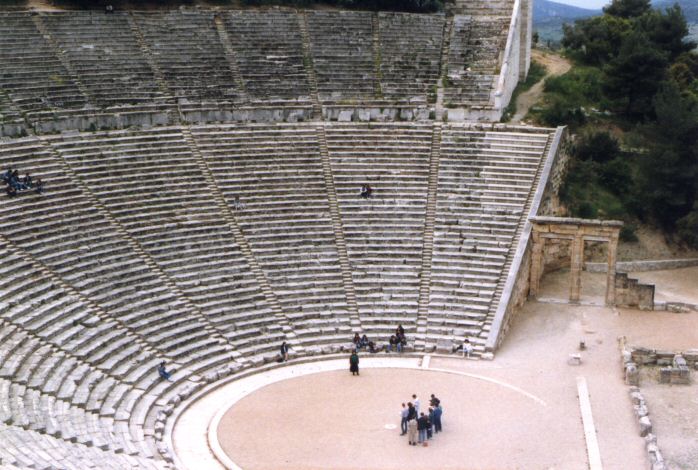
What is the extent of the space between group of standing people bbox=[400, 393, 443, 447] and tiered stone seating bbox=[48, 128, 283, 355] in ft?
19.4

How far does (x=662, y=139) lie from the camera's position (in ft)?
114

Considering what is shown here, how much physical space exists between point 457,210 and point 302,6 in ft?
53.1

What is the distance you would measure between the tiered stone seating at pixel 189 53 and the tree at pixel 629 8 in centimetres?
2407

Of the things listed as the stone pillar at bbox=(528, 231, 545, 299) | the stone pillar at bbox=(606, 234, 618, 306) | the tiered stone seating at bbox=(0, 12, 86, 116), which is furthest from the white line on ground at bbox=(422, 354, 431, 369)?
the tiered stone seating at bbox=(0, 12, 86, 116)

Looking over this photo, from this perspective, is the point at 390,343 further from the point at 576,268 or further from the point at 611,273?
the point at 611,273

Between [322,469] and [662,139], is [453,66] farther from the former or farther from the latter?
[322,469]

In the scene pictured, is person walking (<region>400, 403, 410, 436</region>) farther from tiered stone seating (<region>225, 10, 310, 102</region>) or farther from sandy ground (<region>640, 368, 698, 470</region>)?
tiered stone seating (<region>225, 10, 310, 102</region>)

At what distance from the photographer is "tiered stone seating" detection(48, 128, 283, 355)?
2647 cm

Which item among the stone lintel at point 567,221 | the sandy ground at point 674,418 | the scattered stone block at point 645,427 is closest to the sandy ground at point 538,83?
the stone lintel at point 567,221

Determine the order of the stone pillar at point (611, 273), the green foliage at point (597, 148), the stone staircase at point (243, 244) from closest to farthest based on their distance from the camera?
1. the stone staircase at point (243, 244)
2. the stone pillar at point (611, 273)
3. the green foliage at point (597, 148)

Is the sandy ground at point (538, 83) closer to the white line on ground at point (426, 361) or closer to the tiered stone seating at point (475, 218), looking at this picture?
the tiered stone seating at point (475, 218)

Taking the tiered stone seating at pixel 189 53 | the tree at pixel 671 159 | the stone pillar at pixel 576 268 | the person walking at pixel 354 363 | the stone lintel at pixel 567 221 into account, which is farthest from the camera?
the tiered stone seating at pixel 189 53

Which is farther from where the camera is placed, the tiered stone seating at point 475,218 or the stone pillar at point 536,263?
the stone pillar at point 536,263

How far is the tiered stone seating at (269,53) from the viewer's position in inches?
1403
